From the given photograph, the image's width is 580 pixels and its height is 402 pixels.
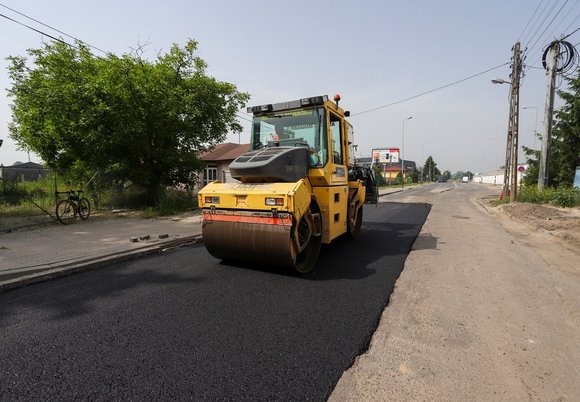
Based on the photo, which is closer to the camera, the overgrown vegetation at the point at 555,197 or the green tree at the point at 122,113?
the green tree at the point at 122,113

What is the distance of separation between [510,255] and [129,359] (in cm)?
714

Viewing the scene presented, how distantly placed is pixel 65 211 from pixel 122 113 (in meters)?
3.56

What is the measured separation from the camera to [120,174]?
1305 centimetres

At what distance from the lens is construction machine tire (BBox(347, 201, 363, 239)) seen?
7145 millimetres

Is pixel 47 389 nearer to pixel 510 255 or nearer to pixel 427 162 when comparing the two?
pixel 510 255

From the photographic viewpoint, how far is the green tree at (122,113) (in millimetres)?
10438

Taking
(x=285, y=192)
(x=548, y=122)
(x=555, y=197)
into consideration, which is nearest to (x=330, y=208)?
(x=285, y=192)

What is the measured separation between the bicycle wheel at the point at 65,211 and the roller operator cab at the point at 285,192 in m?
6.89

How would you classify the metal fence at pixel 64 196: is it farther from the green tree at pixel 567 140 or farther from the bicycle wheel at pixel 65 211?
the green tree at pixel 567 140

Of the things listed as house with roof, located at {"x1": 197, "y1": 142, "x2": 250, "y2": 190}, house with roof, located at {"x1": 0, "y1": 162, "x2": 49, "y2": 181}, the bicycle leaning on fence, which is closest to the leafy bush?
house with roof, located at {"x1": 197, "y1": 142, "x2": 250, "y2": 190}

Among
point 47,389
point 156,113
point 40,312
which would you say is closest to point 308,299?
point 47,389

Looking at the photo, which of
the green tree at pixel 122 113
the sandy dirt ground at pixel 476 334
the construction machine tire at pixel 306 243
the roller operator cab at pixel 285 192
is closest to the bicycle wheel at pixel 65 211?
the green tree at pixel 122 113

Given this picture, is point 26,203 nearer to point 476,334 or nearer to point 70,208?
point 70,208

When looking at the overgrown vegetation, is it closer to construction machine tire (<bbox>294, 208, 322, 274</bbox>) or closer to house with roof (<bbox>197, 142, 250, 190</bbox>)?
construction machine tire (<bbox>294, 208, 322, 274</bbox>)
